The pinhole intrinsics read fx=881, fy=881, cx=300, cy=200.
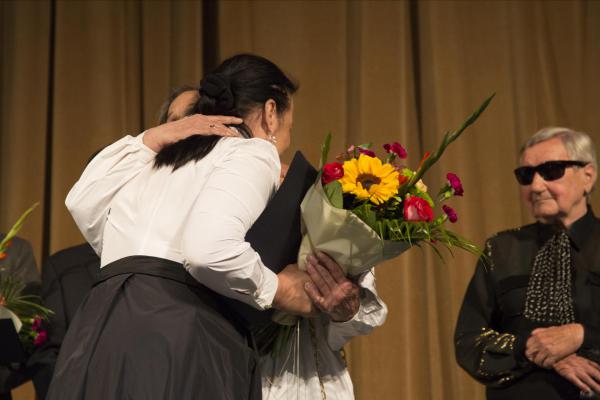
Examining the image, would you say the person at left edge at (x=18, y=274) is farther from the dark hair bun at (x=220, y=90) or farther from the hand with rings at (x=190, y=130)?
the dark hair bun at (x=220, y=90)

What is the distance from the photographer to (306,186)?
216 centimetres

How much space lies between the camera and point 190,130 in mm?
2193

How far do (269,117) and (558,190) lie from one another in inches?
52.4

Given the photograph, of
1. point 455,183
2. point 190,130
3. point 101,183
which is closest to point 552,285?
point 455,183

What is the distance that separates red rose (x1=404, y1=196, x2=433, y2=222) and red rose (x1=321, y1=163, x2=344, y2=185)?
170 mm

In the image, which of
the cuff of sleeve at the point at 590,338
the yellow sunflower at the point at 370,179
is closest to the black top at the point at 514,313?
the cuff of sleeve at the point at 590,338

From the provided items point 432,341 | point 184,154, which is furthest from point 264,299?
point 432,341

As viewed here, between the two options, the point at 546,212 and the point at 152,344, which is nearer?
the point at 152,344

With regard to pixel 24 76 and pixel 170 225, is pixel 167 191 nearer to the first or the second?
pixel 170 225

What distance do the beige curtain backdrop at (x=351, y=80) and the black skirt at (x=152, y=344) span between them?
2463 millimetres

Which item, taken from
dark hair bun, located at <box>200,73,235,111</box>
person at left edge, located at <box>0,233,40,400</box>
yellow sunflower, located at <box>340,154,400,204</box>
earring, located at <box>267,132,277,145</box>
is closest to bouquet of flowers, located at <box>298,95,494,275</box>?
yellow sunflower, located at <box>340,154,400,204</box>

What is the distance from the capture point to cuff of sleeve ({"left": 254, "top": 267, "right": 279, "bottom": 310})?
1.97 meters

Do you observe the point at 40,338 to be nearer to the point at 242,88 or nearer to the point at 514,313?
the point at 242,88

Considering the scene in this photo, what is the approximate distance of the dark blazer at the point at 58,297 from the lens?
303 cm
